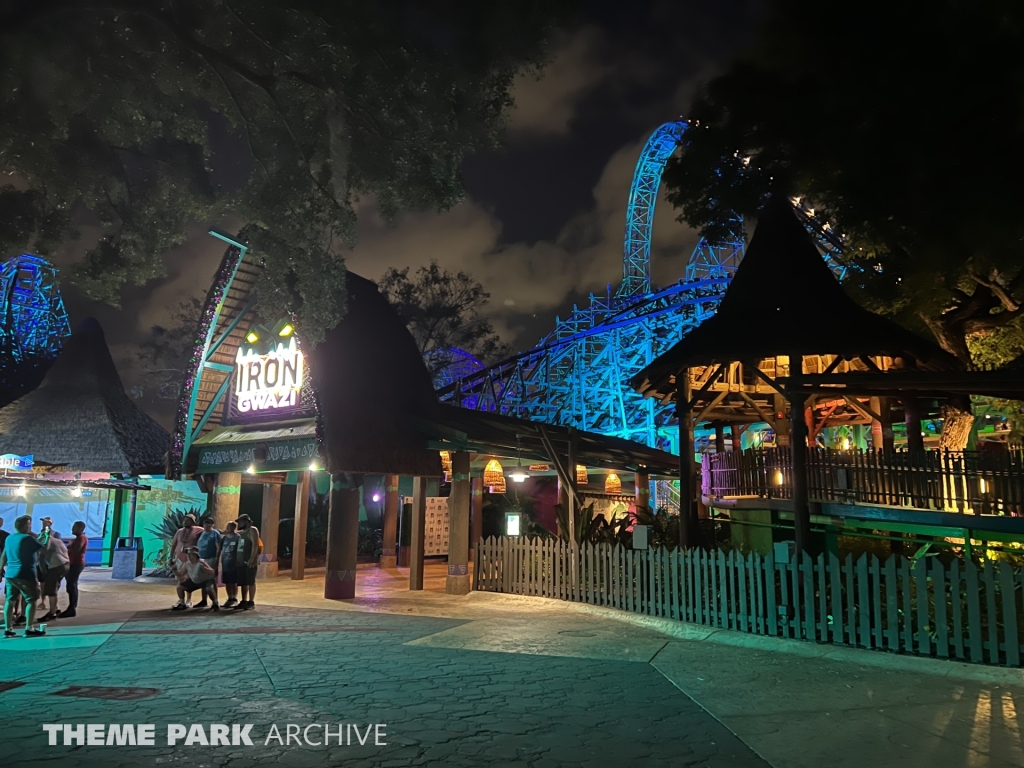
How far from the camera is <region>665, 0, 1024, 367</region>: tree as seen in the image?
33.4ft

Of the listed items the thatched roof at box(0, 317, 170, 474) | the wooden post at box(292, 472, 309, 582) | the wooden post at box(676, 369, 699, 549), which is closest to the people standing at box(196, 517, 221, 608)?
the wooden post at box(292, 472, 309, 582)

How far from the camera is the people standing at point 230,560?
1261cm

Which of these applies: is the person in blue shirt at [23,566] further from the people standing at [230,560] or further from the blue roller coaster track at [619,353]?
the blue roller coaster track at [619,353]

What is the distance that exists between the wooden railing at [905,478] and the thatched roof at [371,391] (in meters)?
6.90

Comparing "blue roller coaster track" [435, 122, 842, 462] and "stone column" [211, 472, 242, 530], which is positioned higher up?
"blue roller coaster track" [435, 122, 842, 462]

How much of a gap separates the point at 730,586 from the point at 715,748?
18.8 ft

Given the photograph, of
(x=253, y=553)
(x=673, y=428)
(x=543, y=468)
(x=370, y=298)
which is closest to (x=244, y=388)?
(x=370, y=298)

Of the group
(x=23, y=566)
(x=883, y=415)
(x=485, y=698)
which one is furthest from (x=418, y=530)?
(x=883, y=415)

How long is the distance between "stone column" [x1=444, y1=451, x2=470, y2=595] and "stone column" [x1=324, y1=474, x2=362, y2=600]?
2.00 meters

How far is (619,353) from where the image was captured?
122 feet

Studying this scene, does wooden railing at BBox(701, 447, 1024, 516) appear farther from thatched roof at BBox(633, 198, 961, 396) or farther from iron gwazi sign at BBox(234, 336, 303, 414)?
iron gwazi sign at BBox(234, 336, 303, 414)

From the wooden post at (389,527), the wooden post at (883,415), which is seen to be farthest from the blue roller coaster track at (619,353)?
the wooden post at (883,415)

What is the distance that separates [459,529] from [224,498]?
19.8ft

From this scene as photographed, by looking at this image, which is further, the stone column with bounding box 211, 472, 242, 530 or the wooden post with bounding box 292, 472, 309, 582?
the wooden post with bounding box 292, 472, 309, 582
